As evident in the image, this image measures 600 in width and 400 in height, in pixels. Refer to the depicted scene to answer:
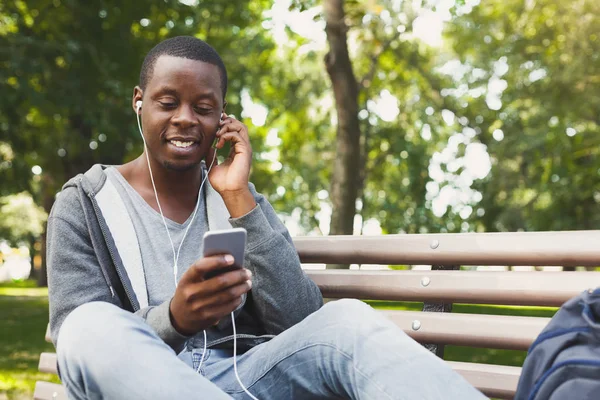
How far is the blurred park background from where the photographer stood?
10062 millimetres

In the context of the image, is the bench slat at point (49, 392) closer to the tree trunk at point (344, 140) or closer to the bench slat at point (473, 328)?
the bench slat at point (473, 328)

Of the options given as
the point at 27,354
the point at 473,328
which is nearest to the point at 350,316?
the point at 473,328

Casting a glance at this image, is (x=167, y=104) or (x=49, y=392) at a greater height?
(x=167, y=104)

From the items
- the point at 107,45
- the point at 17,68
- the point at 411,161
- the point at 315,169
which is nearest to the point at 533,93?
the point at 411,161

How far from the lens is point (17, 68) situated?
10.3 meters

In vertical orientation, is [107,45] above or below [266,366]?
above

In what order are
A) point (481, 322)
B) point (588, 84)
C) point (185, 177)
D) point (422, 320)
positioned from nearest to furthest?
1. point (481, 322)
2. point (422, 320)
3. point (185, 177)
4. point (588, 84)

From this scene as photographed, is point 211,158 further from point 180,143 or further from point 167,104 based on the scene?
point 167,104

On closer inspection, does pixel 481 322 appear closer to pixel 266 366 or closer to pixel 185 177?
pixel 266 366

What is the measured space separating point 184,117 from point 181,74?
16cm

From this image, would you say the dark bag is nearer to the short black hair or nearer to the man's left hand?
the man's left hand

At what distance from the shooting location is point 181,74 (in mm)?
2801

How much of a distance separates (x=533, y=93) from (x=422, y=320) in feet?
38.7

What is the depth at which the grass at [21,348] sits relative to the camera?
5551 mm
